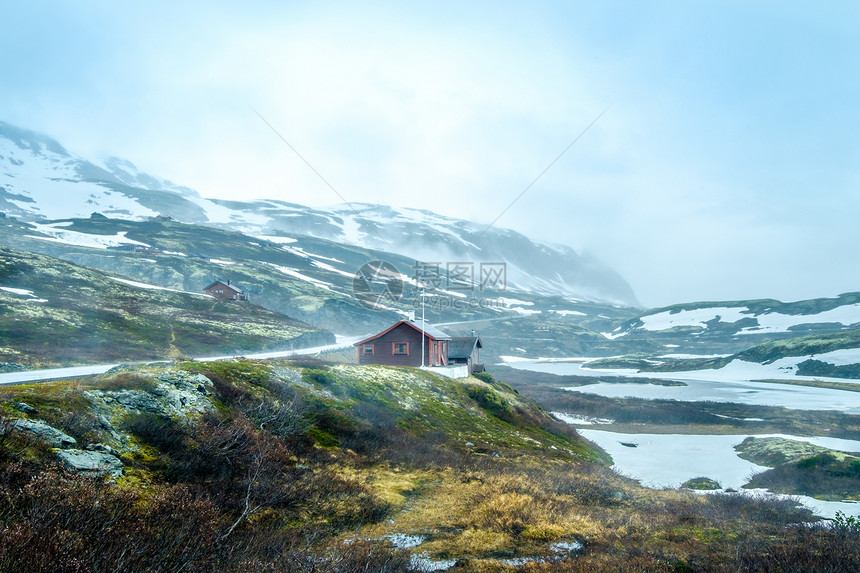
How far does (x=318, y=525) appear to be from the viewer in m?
11.9

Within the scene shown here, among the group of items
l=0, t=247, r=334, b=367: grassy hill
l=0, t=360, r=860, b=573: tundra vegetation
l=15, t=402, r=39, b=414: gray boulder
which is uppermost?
l=0, t=247, r=334, b=367: grassy hill

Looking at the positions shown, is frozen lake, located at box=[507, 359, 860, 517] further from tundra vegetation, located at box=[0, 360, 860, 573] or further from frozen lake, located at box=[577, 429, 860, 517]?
tundra vegetation, located at box=[0, 360, 860, 573]

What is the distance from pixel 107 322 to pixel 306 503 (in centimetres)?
5371

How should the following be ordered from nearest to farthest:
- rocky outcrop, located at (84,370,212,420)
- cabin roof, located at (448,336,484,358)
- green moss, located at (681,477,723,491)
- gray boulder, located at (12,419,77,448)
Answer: gray boulder, located at (12,419,77,448), rocky outcrop, located at (84,370,212,420), green moss, located at (681,477,723,491), cabin roof, located at (448,336,484,358)

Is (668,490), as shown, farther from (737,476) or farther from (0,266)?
(0,266)

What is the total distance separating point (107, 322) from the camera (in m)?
53.1

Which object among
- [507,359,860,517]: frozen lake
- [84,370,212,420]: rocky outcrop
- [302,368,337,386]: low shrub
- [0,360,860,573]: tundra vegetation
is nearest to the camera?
[0,360,860,573]: tundra vegetation

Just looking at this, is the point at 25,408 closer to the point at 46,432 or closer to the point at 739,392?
the point at 46,432

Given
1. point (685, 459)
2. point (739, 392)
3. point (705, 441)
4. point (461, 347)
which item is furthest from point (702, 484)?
point (739, 392)

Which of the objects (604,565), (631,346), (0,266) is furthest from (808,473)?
(631,346)

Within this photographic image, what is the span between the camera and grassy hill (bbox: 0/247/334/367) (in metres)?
40.8

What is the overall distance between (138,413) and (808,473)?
117ft

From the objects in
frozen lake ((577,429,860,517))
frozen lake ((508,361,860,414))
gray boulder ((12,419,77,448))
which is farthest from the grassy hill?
frozen lake ((508,361,860,414))

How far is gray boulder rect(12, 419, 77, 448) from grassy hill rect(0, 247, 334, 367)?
2856 cm
